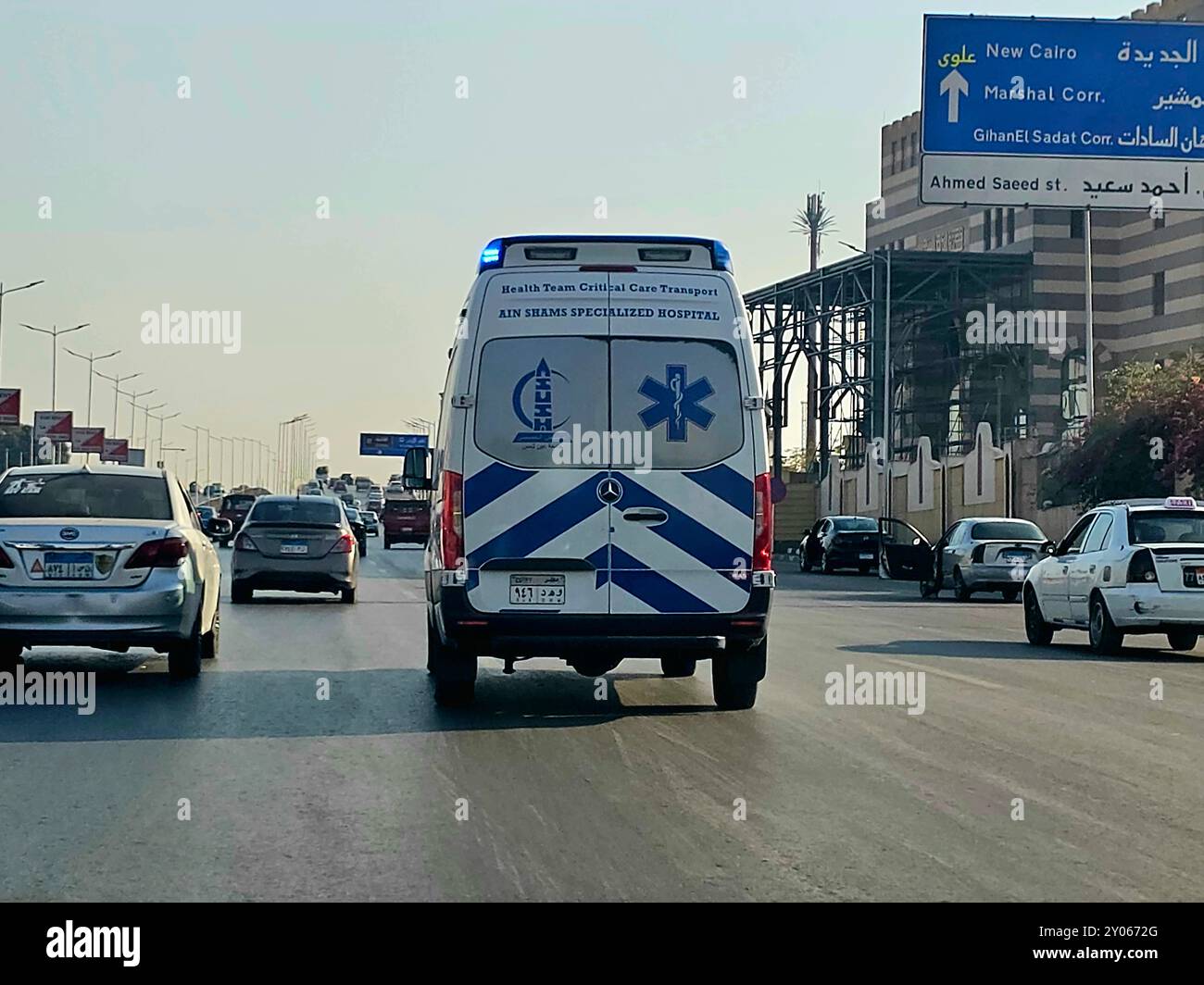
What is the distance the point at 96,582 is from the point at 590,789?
5.72 m

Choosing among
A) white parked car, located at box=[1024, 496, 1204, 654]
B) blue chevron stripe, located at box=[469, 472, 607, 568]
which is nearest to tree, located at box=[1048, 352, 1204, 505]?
white parked car, located at box=[1024, 496, 1204, 654]

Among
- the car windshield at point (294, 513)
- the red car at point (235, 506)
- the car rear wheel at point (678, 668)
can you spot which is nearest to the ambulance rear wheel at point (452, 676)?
the car rear wheel at point (678, 668)

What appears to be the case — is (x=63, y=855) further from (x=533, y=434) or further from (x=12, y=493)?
(x=12, y=493)

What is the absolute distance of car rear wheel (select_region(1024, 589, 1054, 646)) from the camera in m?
21.1

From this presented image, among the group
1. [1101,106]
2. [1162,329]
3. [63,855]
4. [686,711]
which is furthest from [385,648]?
[1162,329]

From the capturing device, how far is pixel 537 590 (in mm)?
11938

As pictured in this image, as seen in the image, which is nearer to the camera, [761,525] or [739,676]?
[761,525]

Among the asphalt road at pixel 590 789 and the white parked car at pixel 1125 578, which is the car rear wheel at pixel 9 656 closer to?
the asphalt road at pixel 590 789

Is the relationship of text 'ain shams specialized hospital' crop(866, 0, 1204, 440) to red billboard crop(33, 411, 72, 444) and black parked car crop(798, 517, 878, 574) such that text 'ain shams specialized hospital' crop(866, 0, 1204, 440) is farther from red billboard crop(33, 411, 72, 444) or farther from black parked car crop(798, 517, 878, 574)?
red billboard crop(33, 411, 72, 444)

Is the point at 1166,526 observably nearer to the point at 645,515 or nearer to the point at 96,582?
the point at 645,515

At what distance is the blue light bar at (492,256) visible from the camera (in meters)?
12.2

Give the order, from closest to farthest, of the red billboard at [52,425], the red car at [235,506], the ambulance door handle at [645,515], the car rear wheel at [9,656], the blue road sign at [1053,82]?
the ambulance door handle at [645,515], the car rear wheel at [9,656], the blue road sign at [1053,82], the red car at [235,506], the red billboard at [52,425]

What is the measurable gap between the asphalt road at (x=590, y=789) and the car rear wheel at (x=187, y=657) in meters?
0.23

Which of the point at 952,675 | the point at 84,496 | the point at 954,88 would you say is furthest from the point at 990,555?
the point at 84,496
